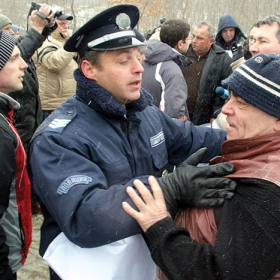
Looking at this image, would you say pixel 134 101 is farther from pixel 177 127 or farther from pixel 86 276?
pixel 86 276

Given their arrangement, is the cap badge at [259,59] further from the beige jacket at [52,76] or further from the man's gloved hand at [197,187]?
the beige jacket at [52,76]

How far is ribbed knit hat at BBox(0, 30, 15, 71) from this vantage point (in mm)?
2443

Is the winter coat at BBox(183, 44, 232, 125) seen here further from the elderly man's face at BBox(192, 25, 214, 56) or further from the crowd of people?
the crowd of people

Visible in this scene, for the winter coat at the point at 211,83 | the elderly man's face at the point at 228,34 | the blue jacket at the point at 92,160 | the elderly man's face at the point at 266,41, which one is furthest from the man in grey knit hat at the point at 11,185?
the elderly man's face at the point at 228,34

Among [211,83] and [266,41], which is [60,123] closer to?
[266,41]

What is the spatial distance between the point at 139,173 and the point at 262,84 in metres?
0.78

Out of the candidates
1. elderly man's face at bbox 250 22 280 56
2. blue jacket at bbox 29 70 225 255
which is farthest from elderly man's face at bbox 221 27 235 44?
blue jacket at bbox 29 70 225 255

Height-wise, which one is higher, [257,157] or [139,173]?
[257,157]

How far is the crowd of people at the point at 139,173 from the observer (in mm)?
1318

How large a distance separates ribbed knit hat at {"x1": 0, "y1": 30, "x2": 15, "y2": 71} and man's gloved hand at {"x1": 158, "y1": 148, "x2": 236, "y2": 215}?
1.56 m

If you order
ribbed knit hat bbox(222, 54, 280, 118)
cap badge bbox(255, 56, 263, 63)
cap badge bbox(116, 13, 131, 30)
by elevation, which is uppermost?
cap badge bbox(116, 13, 131, 30)

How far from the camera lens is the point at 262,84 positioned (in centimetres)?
143

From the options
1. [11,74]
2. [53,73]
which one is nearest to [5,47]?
[11,74]

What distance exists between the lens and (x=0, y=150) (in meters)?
1.90
